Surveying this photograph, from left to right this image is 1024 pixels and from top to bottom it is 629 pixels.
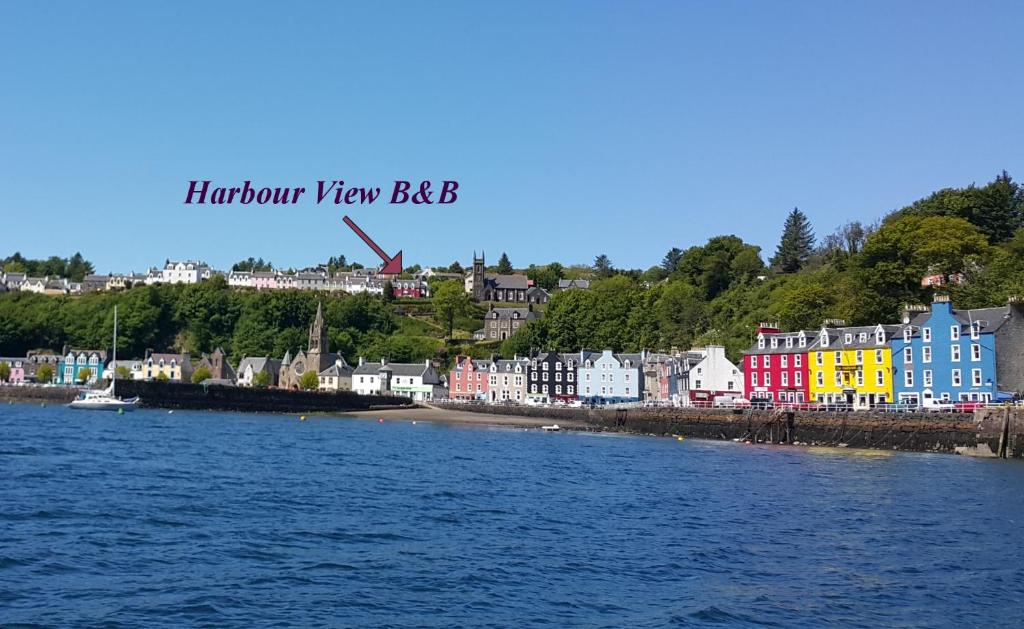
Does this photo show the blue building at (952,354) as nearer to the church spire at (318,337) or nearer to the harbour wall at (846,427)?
the harbour wall at (846,427)

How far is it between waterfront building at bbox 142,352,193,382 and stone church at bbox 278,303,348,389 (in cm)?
1522

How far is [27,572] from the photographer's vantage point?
1953cm

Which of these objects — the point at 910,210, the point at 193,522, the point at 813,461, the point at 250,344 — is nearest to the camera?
the point at 193,522

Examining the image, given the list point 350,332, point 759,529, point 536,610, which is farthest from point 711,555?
point 350,332

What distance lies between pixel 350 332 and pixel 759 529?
430 ft

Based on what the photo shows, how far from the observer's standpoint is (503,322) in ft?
510

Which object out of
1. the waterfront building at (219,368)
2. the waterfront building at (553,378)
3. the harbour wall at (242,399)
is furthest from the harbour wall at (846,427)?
the waterfront building at (219,368)

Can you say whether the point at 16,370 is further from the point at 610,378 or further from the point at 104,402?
the point at 610,378

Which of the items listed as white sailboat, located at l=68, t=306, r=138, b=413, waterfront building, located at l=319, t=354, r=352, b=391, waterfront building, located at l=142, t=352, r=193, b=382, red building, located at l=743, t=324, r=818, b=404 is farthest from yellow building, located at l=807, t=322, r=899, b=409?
waterfront building, located at l=142, t=352, r=193, b=382

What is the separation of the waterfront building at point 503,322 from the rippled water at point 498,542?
357ft

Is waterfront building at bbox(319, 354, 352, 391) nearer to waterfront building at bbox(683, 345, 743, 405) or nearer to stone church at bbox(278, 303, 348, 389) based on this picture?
stone church at bbox(278, 303, 348, 389)

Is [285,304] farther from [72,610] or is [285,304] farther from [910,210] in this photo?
[72,610]

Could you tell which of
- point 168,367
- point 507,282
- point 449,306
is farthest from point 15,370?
point 507,282

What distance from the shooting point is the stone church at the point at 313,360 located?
133875mm
